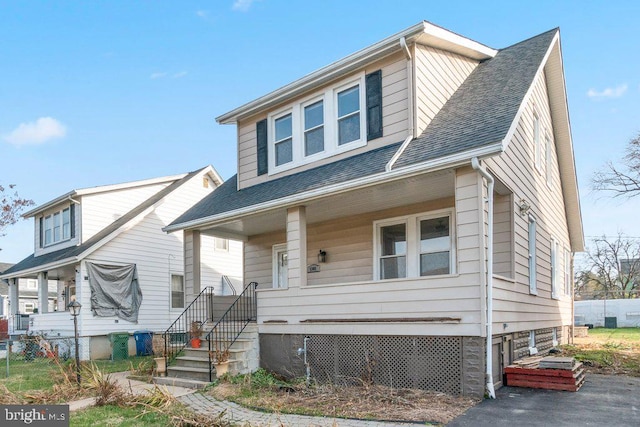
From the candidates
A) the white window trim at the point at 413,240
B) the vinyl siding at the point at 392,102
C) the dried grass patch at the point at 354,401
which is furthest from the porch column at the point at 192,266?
the white window trim at the point at 413,240

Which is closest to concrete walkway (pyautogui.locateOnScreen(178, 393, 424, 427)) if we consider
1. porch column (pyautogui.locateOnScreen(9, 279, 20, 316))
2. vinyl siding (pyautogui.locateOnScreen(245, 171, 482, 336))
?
vinyl siding (pyautogui.locateOnScreen(245, 171, 482, 336))

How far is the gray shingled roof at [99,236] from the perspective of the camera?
53.6 feet

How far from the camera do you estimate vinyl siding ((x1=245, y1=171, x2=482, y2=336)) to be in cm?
734

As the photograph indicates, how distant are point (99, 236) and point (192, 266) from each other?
6851 millimetres

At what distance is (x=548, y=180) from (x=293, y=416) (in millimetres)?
9033

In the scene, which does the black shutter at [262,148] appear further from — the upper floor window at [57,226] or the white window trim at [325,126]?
the upper floor window at [57,226]

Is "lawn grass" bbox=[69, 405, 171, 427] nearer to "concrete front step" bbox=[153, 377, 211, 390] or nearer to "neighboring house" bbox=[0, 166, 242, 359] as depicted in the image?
"concrete front step" bbox=[153, 377, 211, 390]

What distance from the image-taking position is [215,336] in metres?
10.7

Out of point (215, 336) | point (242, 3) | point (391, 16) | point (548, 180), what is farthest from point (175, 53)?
point (548, 180)

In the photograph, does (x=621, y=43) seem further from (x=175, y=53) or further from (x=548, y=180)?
(x=175, y=53)

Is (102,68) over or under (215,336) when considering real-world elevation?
over

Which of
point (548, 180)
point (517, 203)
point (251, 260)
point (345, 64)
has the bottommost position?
point (251, 260)

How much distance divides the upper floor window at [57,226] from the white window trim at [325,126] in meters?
9.99

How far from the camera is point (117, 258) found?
653 inches
